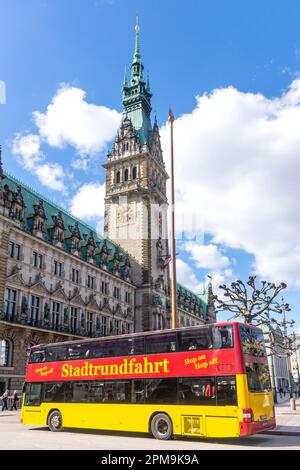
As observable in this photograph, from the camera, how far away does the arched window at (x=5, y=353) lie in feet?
130

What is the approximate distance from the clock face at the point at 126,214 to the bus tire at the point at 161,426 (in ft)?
181

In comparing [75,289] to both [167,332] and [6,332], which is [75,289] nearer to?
[6,332]

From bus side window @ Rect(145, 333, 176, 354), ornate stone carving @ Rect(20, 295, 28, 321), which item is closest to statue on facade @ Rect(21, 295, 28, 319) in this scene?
ornate stone carving @ Rect(20, 295, 28, 321)

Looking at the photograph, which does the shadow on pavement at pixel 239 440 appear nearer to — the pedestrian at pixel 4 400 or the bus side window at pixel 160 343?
the bus side window at pixel 160 343

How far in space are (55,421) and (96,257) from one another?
133 ft

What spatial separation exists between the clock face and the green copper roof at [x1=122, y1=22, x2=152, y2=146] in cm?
1334

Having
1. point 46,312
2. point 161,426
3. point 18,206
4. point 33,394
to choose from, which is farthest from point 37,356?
point 18,206

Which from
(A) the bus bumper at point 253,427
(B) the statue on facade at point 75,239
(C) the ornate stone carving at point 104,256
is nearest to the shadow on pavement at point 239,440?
(A) the bus bumper at point 253,427

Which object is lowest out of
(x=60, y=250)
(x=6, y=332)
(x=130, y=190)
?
(x=6, y=332)

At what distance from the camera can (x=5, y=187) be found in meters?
43.0

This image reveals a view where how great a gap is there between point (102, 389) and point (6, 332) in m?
23.2

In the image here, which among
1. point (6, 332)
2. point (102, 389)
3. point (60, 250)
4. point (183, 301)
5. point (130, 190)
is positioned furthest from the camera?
point (183, 301)
